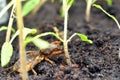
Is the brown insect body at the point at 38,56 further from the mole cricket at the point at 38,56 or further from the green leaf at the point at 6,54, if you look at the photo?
the green leaf at the point at 6,54

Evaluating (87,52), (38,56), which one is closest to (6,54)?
(38,56)

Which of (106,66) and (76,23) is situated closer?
(106,66)

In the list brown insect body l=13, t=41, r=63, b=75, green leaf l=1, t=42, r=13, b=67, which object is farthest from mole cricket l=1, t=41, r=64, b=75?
green leaf l=1, t=42, r=13, b=67

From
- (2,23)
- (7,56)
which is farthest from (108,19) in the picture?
(7,56)

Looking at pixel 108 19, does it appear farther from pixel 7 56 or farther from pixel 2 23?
pixel 7 56

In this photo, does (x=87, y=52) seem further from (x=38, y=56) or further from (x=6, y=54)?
(x=6, y=54)

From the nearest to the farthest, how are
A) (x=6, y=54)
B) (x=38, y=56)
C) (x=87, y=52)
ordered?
(x=6, y=54) → (x=38, y=56) → (x=87, y=52)

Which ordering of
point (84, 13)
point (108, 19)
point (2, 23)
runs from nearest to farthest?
1. point (2, 23)
2. point (108, 19)
3. point (84, 13)

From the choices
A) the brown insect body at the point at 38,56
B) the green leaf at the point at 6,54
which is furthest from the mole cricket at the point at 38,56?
the green leaf at the point at 6,54
